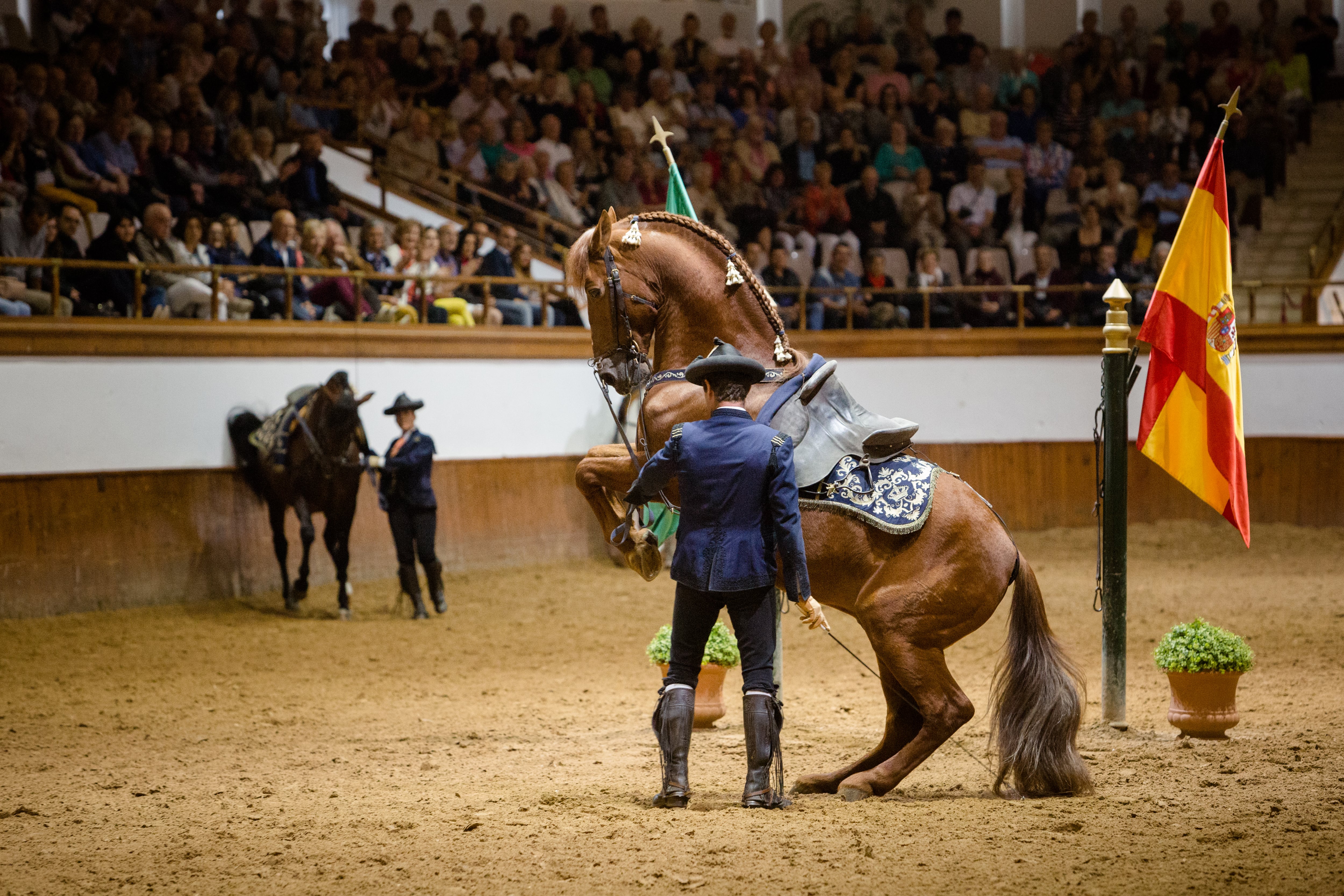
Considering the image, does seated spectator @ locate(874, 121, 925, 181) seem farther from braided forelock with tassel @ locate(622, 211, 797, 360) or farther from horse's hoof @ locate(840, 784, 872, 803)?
horse's hoof @ locate(840, 784, 872, 803)

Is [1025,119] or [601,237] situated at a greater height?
[1025,119]

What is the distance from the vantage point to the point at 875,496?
517cm

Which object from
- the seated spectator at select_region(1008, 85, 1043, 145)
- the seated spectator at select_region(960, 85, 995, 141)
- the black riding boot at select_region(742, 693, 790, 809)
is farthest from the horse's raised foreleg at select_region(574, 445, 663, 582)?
the seated spectator at select_region(1008, 85, 1043, 145)

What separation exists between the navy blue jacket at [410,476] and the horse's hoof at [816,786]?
238 inches

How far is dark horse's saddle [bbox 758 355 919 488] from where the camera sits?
518cm

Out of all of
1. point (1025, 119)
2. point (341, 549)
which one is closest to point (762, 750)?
point (341, 549)

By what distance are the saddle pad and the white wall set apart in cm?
734

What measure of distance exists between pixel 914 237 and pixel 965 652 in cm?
741

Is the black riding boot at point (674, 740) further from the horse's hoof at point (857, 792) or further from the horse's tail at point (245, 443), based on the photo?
the horse's tail at point (245, 443)

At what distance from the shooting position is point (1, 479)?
32.7 ft

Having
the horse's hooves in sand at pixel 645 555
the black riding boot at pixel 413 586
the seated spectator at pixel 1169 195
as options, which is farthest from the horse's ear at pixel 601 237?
the seated spectator at pixel 1169 195

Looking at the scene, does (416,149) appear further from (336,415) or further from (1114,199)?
(1114,199)

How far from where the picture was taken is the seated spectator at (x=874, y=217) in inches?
607

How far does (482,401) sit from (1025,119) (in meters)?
8.68
